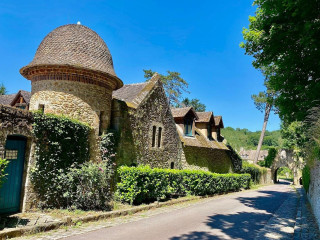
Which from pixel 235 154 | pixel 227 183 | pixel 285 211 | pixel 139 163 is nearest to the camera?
pixel 285 211

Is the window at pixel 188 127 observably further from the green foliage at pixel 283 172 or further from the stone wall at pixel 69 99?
the green foliage at pixel 283 172

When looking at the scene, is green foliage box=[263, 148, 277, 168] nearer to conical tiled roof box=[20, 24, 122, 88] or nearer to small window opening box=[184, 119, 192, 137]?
small window opening box=[184, 119, 192, 137]

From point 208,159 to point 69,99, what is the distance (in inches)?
566

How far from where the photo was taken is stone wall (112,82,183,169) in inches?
508

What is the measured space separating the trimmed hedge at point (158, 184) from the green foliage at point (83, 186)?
64.8 inches

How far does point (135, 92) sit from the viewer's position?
655 inches

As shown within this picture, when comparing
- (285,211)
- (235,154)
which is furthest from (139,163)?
(235,154)

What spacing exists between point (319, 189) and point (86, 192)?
8.40 meters

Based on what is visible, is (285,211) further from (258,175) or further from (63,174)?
(258,175)

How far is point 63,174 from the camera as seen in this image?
30.7 ft

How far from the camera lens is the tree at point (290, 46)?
8.25m

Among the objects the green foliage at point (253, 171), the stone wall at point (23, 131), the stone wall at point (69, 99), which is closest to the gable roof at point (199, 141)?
the green foliage at point (253, 171)

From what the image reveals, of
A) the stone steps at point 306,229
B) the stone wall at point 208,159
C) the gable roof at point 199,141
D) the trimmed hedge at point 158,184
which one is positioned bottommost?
the stone steps at point 306,229

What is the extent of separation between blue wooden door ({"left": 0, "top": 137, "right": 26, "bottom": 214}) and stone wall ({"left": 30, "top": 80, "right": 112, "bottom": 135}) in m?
2.22
